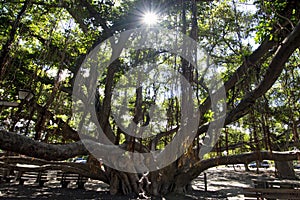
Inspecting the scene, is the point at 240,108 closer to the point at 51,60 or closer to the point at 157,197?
the point at 157,197

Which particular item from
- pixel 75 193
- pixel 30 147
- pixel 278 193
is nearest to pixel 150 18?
pixel 30 147

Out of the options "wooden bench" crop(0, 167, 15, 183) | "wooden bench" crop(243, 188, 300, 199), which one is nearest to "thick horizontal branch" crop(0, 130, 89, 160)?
"wooden bench" crop(243, 188, 300, 199)

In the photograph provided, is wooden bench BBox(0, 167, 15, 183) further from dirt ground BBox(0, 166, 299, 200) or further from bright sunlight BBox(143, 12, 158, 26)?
bright sunlight BBox(143, 12, 158, 26)

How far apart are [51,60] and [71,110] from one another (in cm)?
195

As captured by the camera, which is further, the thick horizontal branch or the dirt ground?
the dirt ground

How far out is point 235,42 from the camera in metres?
5.47

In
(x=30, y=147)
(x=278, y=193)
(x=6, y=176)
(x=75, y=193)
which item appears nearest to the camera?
(x=30, y=147)

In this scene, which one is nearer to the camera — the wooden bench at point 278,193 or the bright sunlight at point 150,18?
the wooden bench at point 278,193

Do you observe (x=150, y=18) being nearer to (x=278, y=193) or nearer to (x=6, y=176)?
(x=278, y=193)

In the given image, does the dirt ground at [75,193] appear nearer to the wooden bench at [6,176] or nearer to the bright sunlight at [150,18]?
the wooden bench at [6,176]

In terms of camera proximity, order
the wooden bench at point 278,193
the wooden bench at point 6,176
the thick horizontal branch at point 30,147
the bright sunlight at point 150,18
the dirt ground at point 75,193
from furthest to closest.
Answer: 1. the wooden bench at point 6,176
2. the dirt ground at point 75,193
3. the bright sunlight at point 150,18
4. the wooden bench at point 278,193
5. the thick horizontal branch at point 30,147

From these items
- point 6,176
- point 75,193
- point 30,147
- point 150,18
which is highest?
point 150,18

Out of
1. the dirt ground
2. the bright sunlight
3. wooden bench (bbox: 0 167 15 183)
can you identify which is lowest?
the dirt ground

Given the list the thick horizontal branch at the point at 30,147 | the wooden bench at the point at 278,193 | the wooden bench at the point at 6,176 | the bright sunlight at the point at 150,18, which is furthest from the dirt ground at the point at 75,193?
the bright sunlight at the point at 150,18
